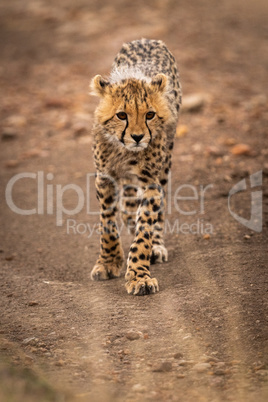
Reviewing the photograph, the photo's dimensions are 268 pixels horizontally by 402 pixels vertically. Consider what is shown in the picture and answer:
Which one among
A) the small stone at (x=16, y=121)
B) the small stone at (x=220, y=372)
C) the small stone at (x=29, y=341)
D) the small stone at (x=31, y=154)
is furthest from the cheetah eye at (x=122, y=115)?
the small stone at (x=16, y=121)

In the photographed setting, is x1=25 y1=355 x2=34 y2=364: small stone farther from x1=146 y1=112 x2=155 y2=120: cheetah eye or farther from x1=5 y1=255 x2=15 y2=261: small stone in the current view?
x1=5 y1=255 x2=15 y2=261: small stone

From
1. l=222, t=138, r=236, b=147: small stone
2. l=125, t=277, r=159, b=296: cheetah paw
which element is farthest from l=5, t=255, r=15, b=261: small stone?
l=222, t=138, r=236, b=147: small stone

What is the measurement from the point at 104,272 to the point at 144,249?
53 cm

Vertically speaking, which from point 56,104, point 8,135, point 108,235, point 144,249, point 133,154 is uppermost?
point 56,104

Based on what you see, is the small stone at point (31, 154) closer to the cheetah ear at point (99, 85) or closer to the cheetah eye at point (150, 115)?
the cheetah ear at point (99, 85)

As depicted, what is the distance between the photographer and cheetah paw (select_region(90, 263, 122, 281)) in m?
5.63

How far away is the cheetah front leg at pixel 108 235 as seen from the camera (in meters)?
5.64

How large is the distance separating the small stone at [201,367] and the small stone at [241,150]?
16.8 ft

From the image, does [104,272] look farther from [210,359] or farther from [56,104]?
[56,104]

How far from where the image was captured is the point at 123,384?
3.59 metres

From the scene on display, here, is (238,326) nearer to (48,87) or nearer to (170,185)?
(170,185)

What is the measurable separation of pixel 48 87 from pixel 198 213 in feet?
20.9

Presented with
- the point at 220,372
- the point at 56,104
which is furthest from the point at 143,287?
the point at 56,104

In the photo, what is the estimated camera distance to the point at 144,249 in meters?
5.31
